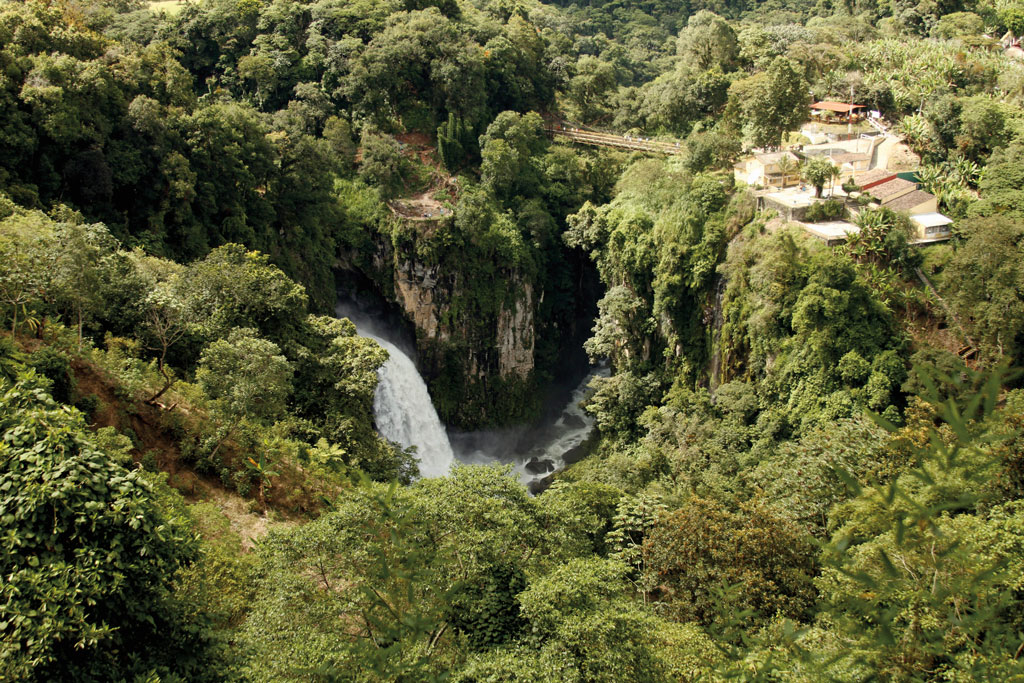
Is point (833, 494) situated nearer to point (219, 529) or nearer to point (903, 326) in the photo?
point (903, 326)

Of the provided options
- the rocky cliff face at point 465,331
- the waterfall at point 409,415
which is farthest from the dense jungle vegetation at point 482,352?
the waterfall at point 409,415

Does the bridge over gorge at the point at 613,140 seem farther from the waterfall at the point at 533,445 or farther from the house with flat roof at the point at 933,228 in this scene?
the house with flat roof at the point at 933,228

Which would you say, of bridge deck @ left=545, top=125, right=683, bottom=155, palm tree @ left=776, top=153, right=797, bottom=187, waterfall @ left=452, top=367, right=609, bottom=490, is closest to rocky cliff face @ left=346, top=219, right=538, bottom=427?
waterfall @ left=452, top=367, right=609, bottom=490

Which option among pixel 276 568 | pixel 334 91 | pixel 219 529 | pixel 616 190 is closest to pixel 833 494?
pixel 276 568

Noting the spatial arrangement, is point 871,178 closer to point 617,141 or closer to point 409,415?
point 617,141

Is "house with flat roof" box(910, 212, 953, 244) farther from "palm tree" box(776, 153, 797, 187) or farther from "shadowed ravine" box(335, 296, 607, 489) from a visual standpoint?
"shadowed ravine" box(335, 296, 607, 489)

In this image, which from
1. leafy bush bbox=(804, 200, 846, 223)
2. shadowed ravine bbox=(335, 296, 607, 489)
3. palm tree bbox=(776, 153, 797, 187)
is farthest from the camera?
palm tree bbox=(776, 153, 797, 187)
